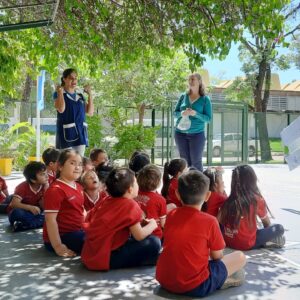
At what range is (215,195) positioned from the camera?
5.39m

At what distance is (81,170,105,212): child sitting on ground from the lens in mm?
5609

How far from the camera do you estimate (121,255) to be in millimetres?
4438

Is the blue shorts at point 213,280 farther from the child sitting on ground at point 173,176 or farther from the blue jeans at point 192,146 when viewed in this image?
the blue jeans at point 192,146

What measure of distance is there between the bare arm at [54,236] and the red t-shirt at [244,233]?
1.59 m

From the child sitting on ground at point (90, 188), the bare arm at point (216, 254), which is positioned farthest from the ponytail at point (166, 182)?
the bare arm at point (216, 254)

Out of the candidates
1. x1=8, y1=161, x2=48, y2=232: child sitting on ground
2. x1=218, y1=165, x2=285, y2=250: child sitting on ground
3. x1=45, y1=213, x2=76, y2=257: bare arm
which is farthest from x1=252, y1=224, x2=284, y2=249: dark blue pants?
x1=8, y1=161, x2=48, y2=232: child sitting on ground

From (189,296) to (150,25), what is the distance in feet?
16.3

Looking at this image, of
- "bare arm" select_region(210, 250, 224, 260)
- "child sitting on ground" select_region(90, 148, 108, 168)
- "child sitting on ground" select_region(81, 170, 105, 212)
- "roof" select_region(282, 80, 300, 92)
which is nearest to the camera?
"bare arm" select_region(210, 250, 224, 260)

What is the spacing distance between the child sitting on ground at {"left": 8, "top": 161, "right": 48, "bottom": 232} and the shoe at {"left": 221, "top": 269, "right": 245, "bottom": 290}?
10.2 ft

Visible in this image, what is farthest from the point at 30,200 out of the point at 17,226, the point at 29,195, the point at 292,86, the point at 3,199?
the point at 292,86

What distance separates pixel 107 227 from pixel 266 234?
1802 mm

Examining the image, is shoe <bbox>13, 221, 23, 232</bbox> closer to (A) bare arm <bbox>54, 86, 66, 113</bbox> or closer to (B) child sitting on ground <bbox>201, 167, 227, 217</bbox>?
(A) bare arm <bbox>54, 86, 66, 113</bbox>

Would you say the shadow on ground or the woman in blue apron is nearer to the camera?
the shadow on ground

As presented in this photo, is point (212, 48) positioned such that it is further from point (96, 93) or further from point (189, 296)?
point (96, 93)
